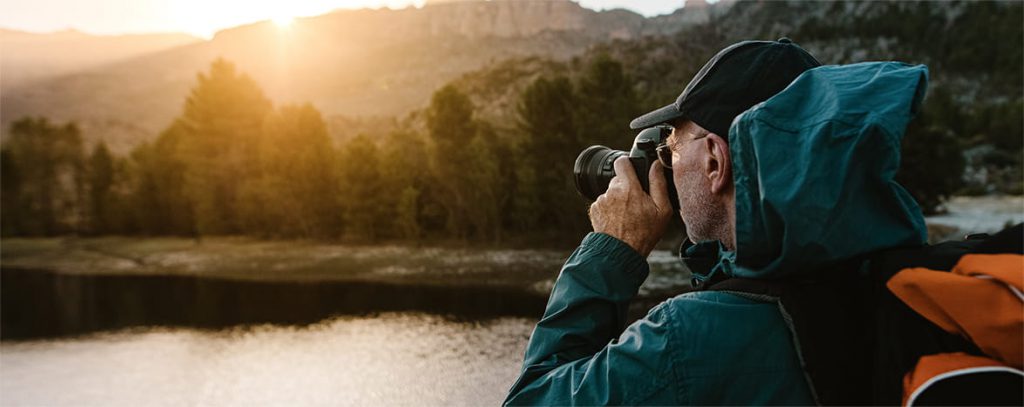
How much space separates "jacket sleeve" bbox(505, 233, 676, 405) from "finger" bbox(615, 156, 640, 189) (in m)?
0.19

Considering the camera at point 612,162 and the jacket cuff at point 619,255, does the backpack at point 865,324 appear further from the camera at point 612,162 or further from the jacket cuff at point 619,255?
the camera at point 612,162

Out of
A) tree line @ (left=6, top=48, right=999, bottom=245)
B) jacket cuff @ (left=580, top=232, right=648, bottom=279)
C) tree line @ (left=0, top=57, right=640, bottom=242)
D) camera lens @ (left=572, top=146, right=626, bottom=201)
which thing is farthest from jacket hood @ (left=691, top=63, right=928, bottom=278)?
tree line @ (left=0, top=57, right=640, bottom=242)

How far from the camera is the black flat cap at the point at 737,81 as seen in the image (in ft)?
5.07

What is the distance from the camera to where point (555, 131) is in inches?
1438

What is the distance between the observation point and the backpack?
1188 mm

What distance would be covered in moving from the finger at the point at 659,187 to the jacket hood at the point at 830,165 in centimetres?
49

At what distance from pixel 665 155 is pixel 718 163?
0.84ft

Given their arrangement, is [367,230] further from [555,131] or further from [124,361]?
[124,361]

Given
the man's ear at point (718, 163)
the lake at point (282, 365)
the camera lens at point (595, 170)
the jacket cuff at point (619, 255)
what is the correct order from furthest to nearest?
the lake at point (282, 365)
the camera lens at point (595, 170)
the jacket cuff at point (619, 255)
the man's ear at point (718, 163)

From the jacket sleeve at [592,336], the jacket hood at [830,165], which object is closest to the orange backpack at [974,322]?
the jacket hood at [830,165]

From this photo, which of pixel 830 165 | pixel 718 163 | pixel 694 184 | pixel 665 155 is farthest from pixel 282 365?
pixel 830 165

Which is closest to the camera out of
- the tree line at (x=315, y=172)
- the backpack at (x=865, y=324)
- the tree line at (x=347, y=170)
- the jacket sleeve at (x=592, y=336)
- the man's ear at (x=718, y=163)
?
the backpack at (x=865, y=324)

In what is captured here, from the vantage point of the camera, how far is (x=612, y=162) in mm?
2234

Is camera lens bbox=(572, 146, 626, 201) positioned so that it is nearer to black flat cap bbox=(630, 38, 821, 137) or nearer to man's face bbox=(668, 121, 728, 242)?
man's face bbox=(668, 121, 728, 242)
